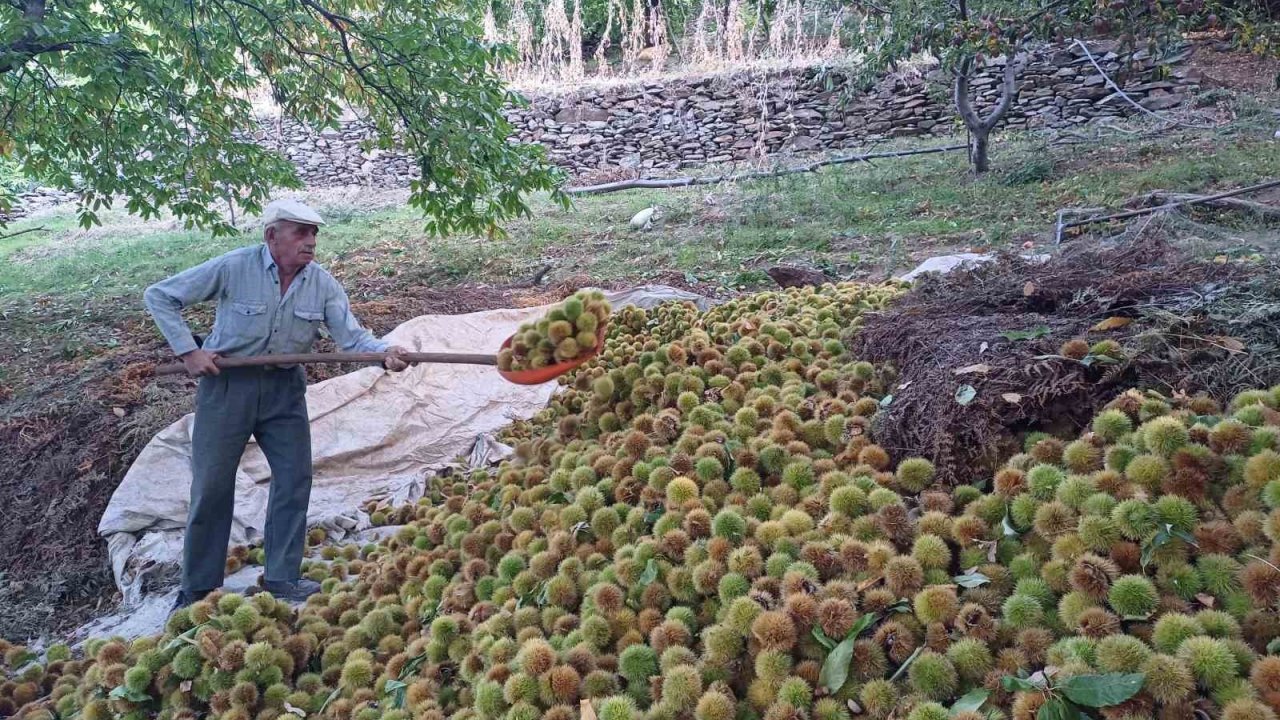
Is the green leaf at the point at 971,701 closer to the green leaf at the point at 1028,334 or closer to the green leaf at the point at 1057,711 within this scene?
the green leaf at the point at 1057,711

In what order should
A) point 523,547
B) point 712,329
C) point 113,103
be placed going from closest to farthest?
point 523,547 → point 712,329 → point 113,103

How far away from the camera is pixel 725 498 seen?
2326 millimetres

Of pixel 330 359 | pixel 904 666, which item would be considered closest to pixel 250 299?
pixel 330 359

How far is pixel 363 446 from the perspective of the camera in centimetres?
448

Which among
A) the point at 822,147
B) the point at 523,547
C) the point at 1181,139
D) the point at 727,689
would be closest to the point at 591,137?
the point at 822,147

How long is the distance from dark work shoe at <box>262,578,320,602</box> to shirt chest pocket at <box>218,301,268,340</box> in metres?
1.06

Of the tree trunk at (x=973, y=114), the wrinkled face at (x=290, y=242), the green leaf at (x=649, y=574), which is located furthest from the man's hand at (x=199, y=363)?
the tree trunk at (x=973, y=114)

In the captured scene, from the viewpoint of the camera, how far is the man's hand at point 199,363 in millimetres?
3143

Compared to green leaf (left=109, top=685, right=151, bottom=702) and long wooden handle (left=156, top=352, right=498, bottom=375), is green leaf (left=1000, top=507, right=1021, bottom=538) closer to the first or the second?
long wooden handle (left=156, top=352, right=498, bottom=375)

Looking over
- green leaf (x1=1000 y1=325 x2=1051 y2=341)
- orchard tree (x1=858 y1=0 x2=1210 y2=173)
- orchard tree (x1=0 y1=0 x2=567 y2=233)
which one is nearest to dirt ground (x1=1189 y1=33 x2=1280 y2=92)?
orchard tree (x1=858 y1=0 x2=1210 y2=173)

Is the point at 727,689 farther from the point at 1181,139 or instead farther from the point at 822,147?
the point at 822,147

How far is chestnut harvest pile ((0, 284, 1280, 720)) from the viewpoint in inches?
62.0

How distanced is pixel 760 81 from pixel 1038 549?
11.8m

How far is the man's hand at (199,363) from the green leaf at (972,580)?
2.85 m
